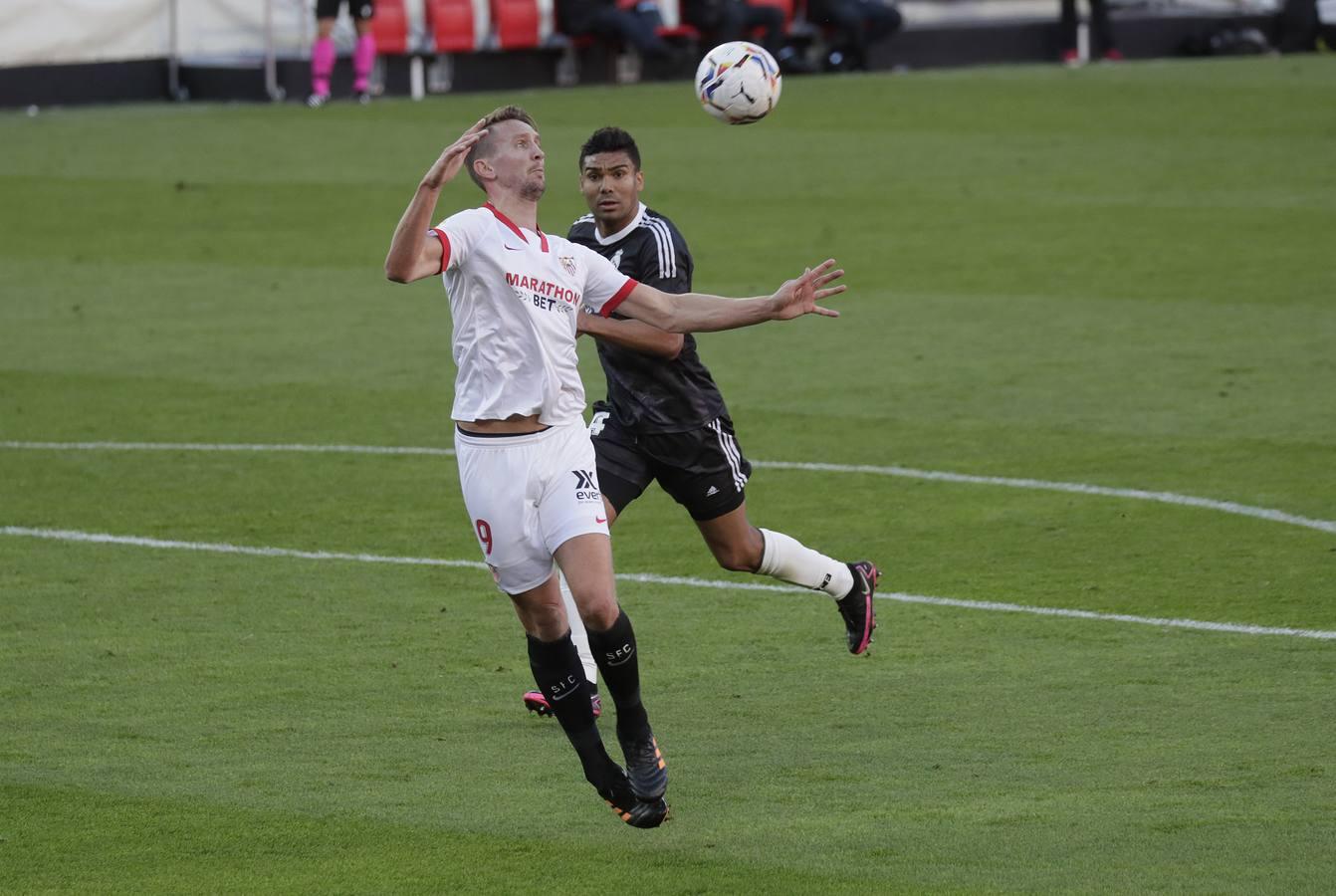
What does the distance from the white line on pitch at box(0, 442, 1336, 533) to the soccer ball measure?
9.72ft

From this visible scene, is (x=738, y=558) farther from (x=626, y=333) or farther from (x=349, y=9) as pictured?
(x=349, y=9)

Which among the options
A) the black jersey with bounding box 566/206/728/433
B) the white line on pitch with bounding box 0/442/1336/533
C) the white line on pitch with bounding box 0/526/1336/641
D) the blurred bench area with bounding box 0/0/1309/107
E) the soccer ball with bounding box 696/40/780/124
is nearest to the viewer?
the black jersey with bounding box 566/206/728/433

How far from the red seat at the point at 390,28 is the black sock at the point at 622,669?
2644 cm

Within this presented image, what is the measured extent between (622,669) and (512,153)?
5.64 ft

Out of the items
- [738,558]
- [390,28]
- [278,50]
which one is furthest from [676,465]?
[278,50]

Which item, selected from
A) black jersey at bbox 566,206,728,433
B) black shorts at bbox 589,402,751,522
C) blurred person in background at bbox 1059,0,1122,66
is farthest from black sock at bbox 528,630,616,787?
blurred person in background at bbox 1059,0,1122,66

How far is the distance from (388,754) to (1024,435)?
6356mm

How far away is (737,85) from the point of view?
31.7 feet

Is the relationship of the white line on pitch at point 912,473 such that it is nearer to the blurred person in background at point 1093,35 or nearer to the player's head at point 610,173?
the player's head at point 610,173

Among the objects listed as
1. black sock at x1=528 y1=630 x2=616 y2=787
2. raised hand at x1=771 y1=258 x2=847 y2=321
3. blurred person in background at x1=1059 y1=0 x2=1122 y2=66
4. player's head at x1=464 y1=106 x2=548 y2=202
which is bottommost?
blurred person in background at x1=1059 y1=0 x2=1122 y2=66

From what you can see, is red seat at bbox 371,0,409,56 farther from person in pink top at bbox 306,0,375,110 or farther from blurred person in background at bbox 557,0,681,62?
blurred person in background at bbox 557,0,681,62

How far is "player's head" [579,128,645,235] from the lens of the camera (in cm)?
833

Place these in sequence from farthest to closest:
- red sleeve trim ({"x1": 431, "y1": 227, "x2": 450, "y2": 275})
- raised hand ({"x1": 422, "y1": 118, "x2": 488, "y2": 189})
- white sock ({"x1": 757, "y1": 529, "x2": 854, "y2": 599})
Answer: white sock ({"x1": 757, "y1": 529, "x2": 854, "y2": 599}) → red sleeve trim ({"x1": 431, "y1": 227, "x2": 450, "y2": 275}) → raised hand ({"x1": 422, "y1": 118, "x2": 488, "y2": 189})

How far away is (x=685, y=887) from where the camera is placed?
625 centimetres
